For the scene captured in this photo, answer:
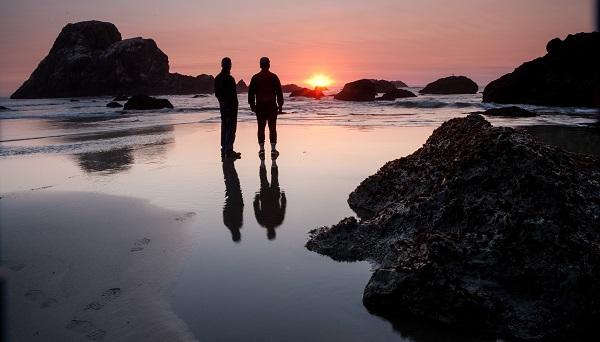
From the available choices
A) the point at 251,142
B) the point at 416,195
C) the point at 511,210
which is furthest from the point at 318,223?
the point at 251,142

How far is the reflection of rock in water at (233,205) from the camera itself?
422 cm

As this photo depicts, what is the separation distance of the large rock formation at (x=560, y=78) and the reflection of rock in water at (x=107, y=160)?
25.9 metres

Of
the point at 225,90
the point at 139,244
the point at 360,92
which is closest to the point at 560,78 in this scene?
the point at 360,92

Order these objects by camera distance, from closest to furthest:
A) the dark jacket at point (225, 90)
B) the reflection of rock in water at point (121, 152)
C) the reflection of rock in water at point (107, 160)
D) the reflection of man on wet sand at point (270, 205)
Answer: the reflection of man on wet sand at point (270, 205), the reflection of rock in water at point (107, 160), the reflection of rock in water at point (121, 152), the dark jacket at point (225, 90)

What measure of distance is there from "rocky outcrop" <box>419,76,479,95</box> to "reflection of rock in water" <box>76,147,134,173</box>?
201 ft

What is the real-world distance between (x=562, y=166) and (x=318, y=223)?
2.16m

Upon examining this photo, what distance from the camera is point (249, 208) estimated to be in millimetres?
4953

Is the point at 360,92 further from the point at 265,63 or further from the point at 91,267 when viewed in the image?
the point at 91,267

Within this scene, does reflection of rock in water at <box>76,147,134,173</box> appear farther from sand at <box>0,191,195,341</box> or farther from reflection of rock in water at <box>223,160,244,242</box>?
sand at <box>0,191,195,341</box>

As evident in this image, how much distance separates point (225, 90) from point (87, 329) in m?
7.38

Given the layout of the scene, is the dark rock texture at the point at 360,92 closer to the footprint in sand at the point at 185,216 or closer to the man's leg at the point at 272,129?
the man's leg at the point at 272,129

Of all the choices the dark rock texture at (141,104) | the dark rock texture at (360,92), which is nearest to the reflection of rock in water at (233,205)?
the dark rock texture at (141,104)

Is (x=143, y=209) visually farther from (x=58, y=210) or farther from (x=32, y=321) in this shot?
(x=32, y=321)

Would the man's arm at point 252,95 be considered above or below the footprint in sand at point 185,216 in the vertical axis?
above
